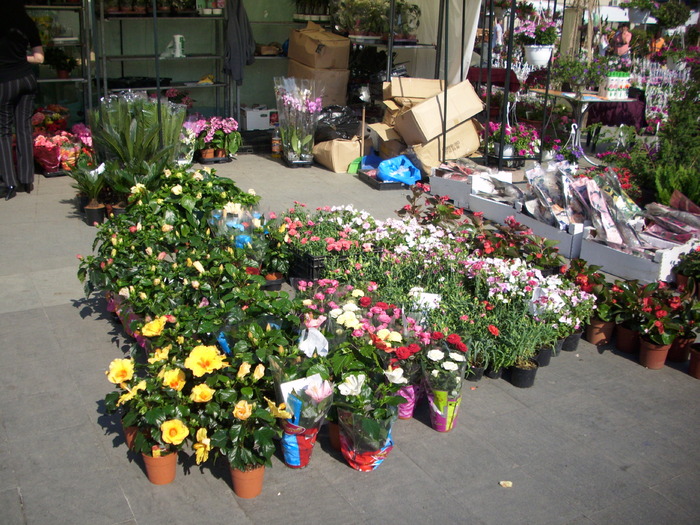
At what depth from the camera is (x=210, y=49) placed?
10.6m

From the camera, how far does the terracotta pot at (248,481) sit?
3.07 meters

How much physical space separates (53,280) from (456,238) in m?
3.05

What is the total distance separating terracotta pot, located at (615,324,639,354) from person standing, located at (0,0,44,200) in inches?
229

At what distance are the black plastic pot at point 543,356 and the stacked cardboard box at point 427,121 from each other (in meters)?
4.14

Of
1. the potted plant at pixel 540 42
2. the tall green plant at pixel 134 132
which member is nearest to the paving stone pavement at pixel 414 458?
the tall green plant at pixel 134 132

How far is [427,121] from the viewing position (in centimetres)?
814

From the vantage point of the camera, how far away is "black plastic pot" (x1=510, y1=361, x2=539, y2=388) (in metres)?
4.15

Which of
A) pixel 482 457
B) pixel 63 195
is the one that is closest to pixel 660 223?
pixel 482 457

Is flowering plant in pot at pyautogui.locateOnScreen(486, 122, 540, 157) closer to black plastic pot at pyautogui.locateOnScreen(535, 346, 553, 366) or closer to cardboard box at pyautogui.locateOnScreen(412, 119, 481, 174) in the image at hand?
cardboard box at pyautogui.locateOnScreen(412, 119, 481, 174)

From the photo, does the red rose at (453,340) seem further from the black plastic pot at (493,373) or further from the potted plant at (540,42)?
the potted plant at (540,42)

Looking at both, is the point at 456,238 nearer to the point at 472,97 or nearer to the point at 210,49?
the point at 472,97

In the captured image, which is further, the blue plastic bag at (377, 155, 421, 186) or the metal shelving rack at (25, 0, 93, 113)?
the metal shelving rack at (25, 0, 93, 113)

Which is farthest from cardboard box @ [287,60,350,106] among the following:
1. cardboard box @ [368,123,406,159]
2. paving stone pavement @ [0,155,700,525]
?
paving stone pavement @ [0,155,700,525]

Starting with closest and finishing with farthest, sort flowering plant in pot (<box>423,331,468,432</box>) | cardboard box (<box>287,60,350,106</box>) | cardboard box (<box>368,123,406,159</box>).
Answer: flowering plant in pot (<box>423,331,468,432</box>)
cardboard box (<box>368,123,406,159</box>)
cardboard box (<box>287,60,350,106</box>)
